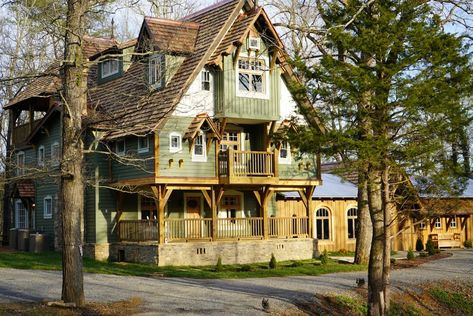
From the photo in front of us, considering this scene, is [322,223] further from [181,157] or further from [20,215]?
[20,215]

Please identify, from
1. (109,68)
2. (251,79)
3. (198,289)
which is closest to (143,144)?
(251,79)

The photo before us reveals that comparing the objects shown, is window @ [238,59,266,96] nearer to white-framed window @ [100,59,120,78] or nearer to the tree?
white-framed window @ [100,59,120,78]

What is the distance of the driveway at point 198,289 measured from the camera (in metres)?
16.2

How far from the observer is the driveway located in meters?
16.2

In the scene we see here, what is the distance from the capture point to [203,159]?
26969 mm

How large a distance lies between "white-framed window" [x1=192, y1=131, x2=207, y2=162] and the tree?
10443 millimetres

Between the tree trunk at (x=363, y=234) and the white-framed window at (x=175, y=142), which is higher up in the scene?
the white-framed window at (x=175, y=142)

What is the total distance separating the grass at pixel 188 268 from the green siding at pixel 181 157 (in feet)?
11.7

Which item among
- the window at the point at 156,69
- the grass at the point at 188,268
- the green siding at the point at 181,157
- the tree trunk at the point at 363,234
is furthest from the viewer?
the tree trunk at the point at 363,234

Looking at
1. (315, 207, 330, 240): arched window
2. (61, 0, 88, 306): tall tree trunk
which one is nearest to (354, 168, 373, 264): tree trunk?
(315, 207, 330, 240): arched window

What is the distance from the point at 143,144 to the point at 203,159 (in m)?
2.38

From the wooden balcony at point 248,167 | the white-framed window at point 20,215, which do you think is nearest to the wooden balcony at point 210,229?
the wooden balcony at point 248,167

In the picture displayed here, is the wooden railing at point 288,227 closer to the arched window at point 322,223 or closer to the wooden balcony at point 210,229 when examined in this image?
the wooden balcony at point 210,229

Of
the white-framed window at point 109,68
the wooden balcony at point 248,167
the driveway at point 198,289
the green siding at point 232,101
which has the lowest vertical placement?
the driveway at point 198,289
